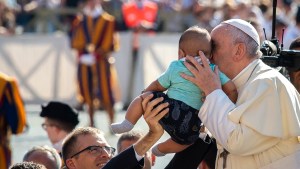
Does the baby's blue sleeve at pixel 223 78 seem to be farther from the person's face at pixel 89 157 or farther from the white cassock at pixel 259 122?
the person's face at pixel 89 157

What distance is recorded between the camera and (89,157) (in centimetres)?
639

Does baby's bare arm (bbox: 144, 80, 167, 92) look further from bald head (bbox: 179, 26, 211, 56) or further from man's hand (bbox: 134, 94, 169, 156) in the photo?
bald head (bbox: 179, 26, 211, 56)

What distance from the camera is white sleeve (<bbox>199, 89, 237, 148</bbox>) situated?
534 cm

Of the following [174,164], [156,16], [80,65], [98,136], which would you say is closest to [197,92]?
[174,164]

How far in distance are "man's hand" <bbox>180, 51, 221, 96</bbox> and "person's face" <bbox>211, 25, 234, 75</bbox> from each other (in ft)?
0.23

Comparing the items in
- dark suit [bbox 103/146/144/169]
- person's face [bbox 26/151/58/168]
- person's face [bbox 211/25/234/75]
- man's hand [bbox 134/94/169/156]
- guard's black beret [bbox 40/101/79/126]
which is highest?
person's face [bbox 211/25/234/75]

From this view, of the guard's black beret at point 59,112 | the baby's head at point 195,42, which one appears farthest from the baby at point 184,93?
the guard's black beret at point 59,112

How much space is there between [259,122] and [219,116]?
20 cm

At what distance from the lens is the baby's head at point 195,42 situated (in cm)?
563

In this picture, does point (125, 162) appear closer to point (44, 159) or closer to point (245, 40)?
point (245, 40)

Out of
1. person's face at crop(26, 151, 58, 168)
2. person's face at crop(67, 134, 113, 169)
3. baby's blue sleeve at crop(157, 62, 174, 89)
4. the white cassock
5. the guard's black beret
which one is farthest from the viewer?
the guard's black beret

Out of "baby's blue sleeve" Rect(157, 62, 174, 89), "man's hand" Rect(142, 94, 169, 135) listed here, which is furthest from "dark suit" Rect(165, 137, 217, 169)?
"baby's blue sleeve" Rect(157, 62, 174, 89)

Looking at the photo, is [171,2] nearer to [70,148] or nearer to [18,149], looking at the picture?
[18,149]

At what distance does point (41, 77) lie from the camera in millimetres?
18891
